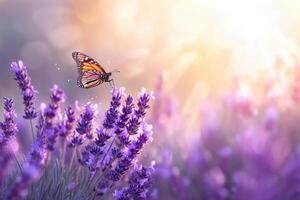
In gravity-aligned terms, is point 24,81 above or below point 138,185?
above

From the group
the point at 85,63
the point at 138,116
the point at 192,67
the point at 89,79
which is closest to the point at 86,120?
the point at 138,116

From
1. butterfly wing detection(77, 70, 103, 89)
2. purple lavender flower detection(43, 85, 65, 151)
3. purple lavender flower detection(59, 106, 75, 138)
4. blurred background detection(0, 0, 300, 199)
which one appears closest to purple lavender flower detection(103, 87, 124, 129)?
Result: purple lavender flower detection(59, 106, 75, 138)

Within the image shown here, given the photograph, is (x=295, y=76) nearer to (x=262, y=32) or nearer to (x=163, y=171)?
(x=163, y=171)

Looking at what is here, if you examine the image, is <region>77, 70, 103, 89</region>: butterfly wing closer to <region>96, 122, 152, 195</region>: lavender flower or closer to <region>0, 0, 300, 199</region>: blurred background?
<region>0, 0, 300, 199</region>: blurred background

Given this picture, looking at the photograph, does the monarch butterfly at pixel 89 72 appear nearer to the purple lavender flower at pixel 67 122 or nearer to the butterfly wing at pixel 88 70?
the butterfly wing at pixel 88 70

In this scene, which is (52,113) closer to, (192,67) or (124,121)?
(124,121)

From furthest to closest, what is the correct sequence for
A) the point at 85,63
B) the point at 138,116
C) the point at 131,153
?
the point at 85,63
the point at 138,116
the point at 131,153
